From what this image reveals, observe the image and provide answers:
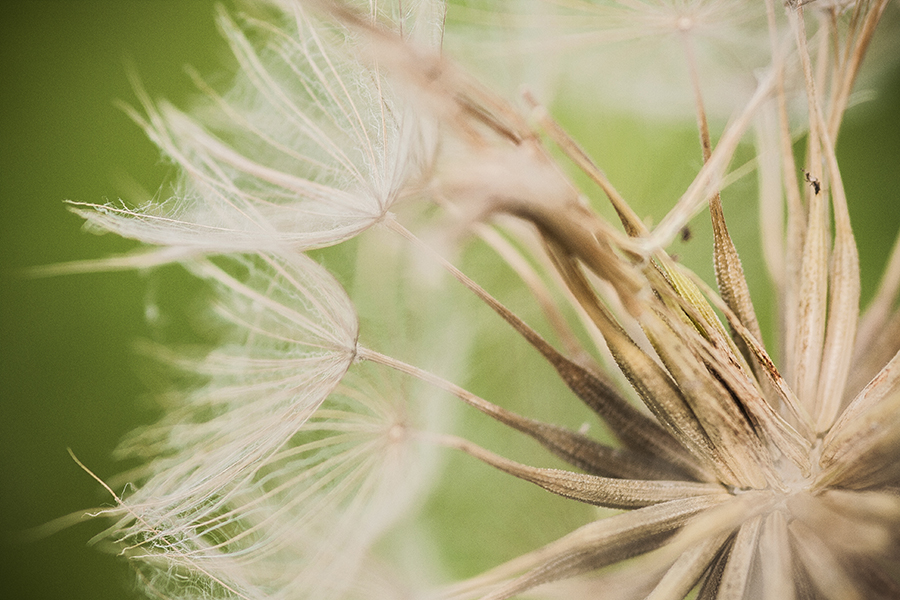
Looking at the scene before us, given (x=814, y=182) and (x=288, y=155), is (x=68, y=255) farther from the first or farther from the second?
(x=814, y=182)

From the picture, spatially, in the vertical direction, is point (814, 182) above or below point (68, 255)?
below

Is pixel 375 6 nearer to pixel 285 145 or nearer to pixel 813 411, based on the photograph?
pixel 285 145

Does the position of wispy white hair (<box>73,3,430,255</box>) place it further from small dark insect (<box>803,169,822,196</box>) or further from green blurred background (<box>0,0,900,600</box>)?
green blurred background (<box>0,0,900,600</box>)

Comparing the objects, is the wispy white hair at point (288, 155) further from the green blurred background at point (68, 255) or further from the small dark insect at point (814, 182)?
the green blurred background at point (68, 255)

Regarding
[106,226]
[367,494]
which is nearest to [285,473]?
[367,494]

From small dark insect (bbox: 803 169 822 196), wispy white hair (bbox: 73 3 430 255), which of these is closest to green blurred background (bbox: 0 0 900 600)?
wispy white hair (bbox: 73 3 430 255)

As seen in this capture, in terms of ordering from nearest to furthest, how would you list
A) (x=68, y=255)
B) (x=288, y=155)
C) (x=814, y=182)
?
1. (x=814, y=182)
2. (x=288, y=155)
3. (x=68, y=255)

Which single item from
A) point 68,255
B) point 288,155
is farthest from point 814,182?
point 68,255

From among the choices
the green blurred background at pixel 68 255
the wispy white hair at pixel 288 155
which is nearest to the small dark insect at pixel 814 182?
the wispy white hair at pixel 288 155
